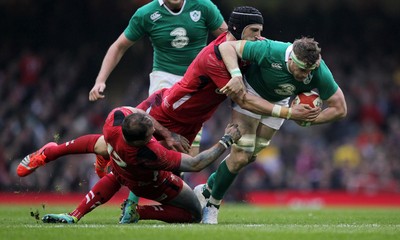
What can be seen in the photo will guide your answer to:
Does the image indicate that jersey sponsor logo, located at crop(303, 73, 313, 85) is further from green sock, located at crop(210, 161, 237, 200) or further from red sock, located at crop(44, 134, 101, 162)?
red sock, located at crop(44, 134, 101, 162)

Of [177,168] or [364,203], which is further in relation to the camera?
[364,203]

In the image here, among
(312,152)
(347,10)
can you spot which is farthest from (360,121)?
(347,10)

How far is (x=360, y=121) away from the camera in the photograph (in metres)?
21.8

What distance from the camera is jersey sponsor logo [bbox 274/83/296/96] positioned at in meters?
9.65

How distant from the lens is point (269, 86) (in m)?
9.77

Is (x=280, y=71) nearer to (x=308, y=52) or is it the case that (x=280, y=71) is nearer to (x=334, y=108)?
(x=308, y=52)

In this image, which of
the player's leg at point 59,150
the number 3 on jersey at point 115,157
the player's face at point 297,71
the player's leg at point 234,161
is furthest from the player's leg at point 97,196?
the player's face at point 297,71

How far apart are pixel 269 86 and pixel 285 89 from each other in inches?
7.2

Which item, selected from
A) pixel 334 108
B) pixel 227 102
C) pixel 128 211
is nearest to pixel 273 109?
pixel 334 108

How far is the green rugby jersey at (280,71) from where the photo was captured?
950 centimetres

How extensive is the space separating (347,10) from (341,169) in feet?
16.9

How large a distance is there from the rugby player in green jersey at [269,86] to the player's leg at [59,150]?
60.3 inches

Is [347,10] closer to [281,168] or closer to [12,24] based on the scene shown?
[281,168]

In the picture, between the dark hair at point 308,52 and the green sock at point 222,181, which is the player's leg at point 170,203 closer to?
the green sock at point 222,181
